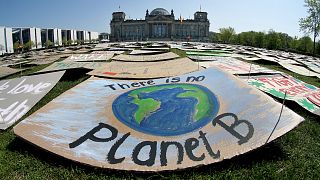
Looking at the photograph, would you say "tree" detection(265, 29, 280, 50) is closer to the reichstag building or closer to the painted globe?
the reichstag building

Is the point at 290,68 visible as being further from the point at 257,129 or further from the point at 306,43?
the point at 306,43

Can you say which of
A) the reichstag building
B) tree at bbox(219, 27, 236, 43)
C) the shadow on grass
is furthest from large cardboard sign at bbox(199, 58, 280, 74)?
the reichstag building

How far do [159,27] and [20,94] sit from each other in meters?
128

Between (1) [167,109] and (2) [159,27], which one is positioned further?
(2) [159,27]

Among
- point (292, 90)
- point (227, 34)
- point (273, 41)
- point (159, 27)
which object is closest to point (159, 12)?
point (159, 27)

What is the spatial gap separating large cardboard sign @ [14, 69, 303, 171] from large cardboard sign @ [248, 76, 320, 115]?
2.96 metres

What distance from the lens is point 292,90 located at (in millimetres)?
12484

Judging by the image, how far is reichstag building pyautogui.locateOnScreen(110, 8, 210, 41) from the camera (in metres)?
134

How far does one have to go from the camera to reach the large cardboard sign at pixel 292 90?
10906 millimetres

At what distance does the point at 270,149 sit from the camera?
7262 millimetres

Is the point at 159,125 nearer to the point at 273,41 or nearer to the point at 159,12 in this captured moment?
the point at 273,41

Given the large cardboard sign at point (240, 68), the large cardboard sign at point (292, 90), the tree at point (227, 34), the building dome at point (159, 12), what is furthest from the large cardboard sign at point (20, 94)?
the building dome at point (159, 12)

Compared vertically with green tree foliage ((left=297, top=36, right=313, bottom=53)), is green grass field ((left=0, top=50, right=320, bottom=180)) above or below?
below

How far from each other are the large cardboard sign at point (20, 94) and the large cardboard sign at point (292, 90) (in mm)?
9430
